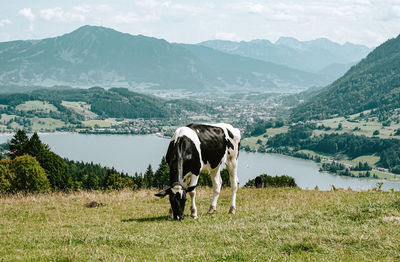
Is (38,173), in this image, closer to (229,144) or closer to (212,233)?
(229,144)

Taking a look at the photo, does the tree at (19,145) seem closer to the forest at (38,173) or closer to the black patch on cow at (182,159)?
the forest at (38,173)

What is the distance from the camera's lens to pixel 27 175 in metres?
51.8

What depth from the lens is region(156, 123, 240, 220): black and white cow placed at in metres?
12.4

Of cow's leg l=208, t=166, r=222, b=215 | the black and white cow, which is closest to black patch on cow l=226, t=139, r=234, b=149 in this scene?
the black and white cow

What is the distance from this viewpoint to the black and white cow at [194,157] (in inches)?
489

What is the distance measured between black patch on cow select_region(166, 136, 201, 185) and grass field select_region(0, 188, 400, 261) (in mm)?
1591

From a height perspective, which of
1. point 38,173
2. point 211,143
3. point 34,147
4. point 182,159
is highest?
point 211,143

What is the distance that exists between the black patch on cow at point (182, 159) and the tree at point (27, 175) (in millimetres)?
43241

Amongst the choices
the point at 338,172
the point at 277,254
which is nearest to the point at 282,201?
the point at 277,254

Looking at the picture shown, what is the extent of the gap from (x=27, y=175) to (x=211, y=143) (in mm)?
45214

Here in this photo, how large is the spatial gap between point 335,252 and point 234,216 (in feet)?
18.5

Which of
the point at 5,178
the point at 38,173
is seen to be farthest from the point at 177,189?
the point at 5,178

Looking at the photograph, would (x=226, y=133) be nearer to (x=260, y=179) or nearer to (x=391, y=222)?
(x=391, y=222)

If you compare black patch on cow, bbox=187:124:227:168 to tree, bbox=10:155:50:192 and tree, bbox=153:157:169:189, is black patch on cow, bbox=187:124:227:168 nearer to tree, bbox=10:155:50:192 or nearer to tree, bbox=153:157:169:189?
tree, bbox=10:155:50:192
